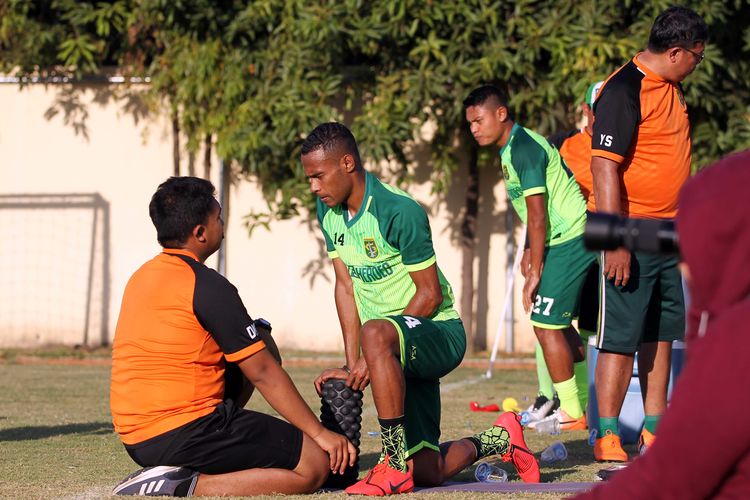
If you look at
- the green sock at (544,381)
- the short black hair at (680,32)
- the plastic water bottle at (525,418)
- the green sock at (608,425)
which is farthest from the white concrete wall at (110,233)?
the short black hair at (680,32)

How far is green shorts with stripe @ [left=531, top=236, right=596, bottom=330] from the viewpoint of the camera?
748 cm

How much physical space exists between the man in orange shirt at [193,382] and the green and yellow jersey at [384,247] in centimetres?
84

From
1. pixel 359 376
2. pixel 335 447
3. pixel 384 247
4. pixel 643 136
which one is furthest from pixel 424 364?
pixel 643 136

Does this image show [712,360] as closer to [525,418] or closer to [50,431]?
[525,418]

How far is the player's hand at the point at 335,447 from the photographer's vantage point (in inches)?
201

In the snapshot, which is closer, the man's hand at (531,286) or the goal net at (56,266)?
the man's hand at (531,286)

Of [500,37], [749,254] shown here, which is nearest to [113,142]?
[500,37]

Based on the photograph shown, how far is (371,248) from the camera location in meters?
5.63

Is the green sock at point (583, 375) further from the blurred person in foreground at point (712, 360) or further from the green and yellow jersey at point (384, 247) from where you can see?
the blurred person in foreground at point (712, 360)

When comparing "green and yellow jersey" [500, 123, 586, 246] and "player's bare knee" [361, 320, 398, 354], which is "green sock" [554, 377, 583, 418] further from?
"player's bare knee" [361, 320, 398, 354]

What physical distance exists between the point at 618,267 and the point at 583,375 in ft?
7.51

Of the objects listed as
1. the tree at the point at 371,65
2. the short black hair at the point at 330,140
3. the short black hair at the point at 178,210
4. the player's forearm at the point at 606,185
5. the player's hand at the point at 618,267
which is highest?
the tree at the point at 371,65

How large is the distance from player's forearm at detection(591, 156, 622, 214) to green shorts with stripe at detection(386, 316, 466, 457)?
1.01m

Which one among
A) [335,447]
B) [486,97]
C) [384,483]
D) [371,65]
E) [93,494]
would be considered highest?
[371,65]
